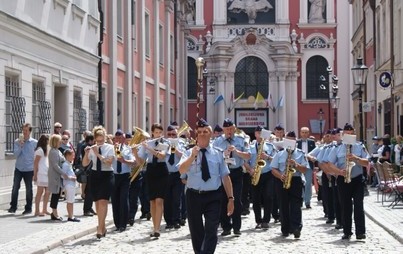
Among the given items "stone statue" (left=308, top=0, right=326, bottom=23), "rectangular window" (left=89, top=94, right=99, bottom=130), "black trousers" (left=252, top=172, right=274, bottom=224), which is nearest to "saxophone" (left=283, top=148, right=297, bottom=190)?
"black trousers" (left=252, top=172, right=274, bottom=224)

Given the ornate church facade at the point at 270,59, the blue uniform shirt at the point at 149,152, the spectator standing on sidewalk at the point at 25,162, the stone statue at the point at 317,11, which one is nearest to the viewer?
the blue uniform shirt at the point at 149,152

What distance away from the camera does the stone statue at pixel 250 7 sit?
206 ft

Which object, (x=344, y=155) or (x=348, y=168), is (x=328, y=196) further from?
(x=348, y=168)

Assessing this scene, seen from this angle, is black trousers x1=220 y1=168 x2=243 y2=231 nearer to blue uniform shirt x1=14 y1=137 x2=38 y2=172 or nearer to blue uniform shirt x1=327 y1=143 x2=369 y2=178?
blue uniform shirt x1=327 y1=143 x2=369 y2=178

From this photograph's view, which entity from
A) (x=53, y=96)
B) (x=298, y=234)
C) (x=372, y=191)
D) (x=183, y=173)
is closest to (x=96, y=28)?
(x=53, y=96)

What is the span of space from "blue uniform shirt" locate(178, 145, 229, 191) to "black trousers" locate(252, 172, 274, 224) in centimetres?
574

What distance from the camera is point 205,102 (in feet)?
205

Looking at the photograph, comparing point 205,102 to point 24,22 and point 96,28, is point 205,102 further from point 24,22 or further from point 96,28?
point 24,22

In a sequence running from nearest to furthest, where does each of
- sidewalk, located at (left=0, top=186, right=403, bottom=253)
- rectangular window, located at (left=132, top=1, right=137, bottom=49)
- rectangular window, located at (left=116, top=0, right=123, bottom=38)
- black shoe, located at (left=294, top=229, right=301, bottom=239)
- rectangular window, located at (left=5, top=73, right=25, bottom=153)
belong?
1. sidewalk, located at (left=0, top=186, right=403, bottom=253)
2. black shoe, located at (left=294, top=229, right=301, bottom=239)
3. rectangular window, located at (left=5, top=73, right=25, bottom=153)
4. rectangular window, located at (left=116, top=0, right=123, bottom=38)
5. rectangular window, located at (left=132, top=1, right=137, bottom=49)

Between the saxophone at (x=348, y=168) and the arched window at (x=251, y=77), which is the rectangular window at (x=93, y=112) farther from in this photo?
the arched window at (x=251, y=77)

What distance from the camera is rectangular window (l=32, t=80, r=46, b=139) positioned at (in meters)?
22.1

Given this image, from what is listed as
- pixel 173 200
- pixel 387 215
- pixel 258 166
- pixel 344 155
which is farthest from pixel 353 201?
pixel 387 215

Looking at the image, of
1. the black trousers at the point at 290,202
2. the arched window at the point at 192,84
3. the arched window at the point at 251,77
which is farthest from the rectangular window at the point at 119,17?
the arched window at the point at 192,84

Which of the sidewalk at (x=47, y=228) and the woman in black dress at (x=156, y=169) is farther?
the woman in black dress at (x=156, y=169)
